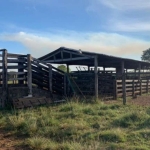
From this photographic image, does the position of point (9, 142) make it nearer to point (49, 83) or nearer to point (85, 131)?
point (85, 131)

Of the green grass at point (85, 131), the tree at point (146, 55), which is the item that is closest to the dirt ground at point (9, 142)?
the green grass at point (85, 131)

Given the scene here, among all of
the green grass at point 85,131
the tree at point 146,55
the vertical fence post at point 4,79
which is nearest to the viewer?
the green grass at point 85,131

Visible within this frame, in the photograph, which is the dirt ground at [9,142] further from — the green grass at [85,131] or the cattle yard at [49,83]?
the cattle yard at [49,83]

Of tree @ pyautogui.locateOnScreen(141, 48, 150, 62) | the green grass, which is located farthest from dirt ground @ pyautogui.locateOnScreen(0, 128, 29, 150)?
tree @ pyautogui.locateOnScreen(141, 48, 150, 62)

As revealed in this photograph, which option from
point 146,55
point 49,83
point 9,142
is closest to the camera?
point 9,142

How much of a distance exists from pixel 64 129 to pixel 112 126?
1.43m

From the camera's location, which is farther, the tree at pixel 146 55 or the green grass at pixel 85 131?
the tree at pixel 146 55

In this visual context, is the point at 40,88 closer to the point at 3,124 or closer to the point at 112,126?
the point at 3,124

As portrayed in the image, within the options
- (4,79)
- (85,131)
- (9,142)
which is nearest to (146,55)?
(4,79)

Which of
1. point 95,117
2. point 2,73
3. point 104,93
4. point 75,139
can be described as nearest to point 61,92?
point 104,93

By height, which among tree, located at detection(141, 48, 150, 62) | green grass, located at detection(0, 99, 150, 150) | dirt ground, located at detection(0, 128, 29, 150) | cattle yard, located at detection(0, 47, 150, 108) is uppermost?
tree, located at detection(141, 48, 150, 62)

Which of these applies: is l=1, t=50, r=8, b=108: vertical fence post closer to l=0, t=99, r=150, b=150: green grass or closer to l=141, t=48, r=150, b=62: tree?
l=0, t=99, r=150, b=150: green grass

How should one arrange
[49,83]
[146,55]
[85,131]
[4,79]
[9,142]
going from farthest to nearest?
[146,55]
[49,83]
[4,79]
[85,131]
[9,142]

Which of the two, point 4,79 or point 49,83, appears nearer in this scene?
point 4,79
